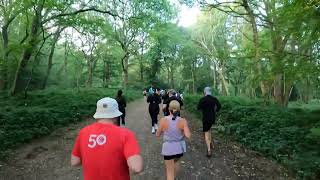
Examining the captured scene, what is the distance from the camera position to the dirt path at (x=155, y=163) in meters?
9.57

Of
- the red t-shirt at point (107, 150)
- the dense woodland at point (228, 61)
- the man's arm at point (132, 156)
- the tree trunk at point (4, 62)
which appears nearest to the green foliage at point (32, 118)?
the dense woodland at point (228, 61)

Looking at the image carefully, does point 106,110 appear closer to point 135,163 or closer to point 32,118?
point 135,163

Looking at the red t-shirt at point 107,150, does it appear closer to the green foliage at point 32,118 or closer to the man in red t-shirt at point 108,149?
the man in red t-shirt at point 108,149

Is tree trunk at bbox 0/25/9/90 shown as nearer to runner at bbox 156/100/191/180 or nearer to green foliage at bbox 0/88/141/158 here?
green foliage at bbox 0/88/141/158

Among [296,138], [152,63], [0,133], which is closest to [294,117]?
[296,138]

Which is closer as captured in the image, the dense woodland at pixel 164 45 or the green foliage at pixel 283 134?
the green foliage at pixel 283 134

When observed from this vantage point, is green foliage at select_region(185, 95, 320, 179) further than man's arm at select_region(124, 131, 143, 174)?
Yes

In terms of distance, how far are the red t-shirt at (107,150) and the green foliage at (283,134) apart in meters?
6.63

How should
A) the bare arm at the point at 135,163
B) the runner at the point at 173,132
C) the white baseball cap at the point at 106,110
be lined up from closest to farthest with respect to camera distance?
the bare arm at the point at 135,163
the white baseball cap at the point at 106,110
the runner at the point at 173,132

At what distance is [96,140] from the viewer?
3.80 metres

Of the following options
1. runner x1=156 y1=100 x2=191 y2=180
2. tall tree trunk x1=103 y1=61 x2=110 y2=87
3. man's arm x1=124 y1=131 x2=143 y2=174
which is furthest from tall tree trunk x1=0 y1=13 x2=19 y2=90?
tall tree trunk x1=103 y1=61 x2=110 y2=87

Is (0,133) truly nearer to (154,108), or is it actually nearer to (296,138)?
(154,108)

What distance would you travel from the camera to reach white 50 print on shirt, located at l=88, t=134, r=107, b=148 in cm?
377

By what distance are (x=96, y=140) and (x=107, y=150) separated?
0.15m
